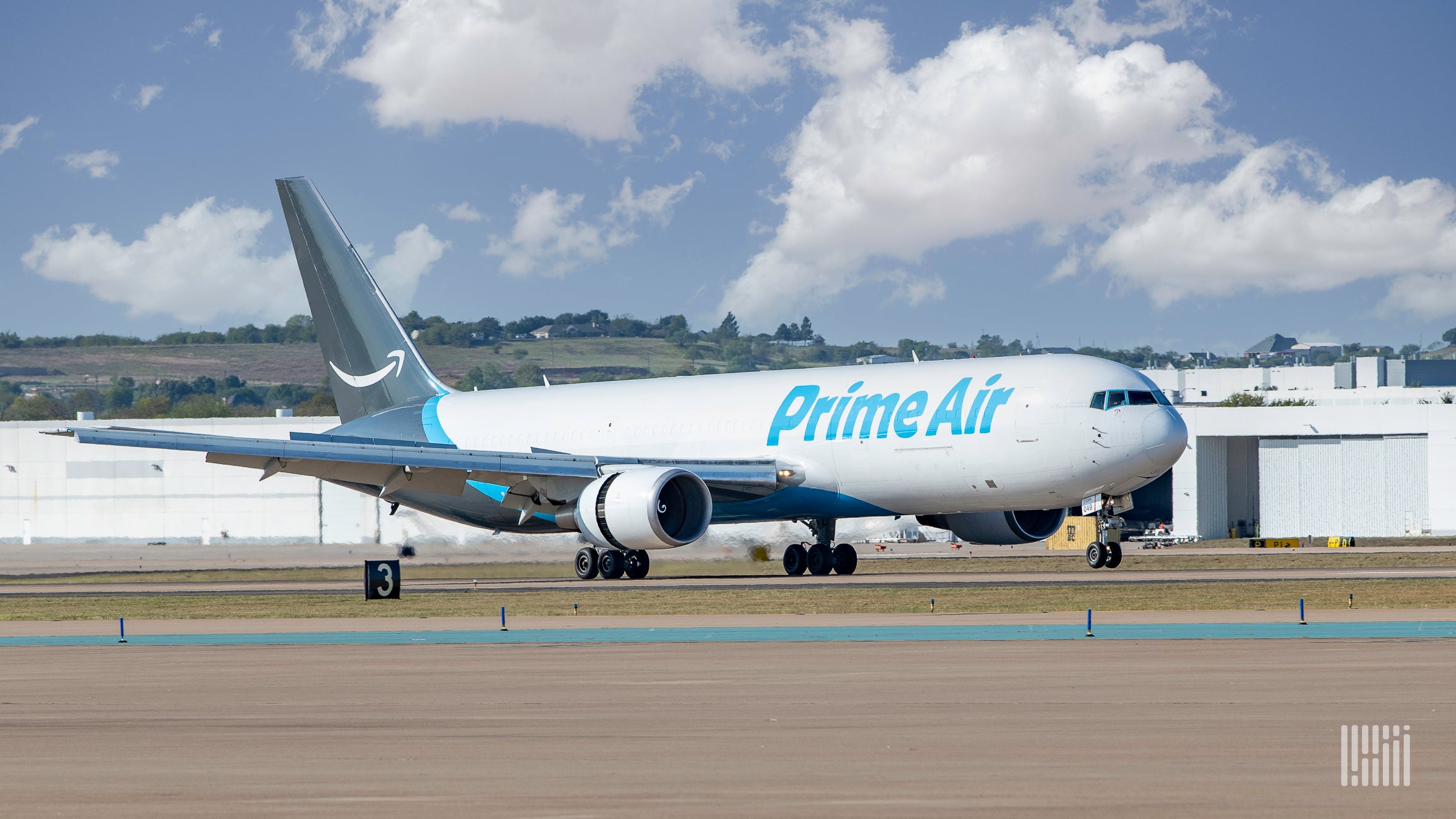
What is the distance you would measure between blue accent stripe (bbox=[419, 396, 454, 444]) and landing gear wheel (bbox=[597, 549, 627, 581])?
8.47m

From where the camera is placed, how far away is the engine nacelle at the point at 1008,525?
123ft

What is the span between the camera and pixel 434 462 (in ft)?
119

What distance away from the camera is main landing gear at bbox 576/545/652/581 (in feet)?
120

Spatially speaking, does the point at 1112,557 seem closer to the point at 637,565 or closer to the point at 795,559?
the point at 795,559

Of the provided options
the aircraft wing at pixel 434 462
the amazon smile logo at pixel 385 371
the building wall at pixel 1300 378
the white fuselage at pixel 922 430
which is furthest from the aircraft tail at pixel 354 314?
the building wall at pixel 1300 378

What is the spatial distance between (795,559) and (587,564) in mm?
4785

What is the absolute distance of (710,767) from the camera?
10859 millimetres

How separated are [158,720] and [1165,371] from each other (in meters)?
123

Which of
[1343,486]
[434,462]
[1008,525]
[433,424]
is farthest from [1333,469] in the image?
[434,462]

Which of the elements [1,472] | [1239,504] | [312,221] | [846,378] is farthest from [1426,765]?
[1,472]

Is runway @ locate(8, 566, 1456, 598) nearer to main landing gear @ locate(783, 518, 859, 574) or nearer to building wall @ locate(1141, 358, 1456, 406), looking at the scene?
main landing gear @ locate(783, 518, 859, 574)

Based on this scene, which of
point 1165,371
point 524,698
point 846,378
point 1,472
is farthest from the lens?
point 1165,371

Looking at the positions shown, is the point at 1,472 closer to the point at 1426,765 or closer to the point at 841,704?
the point at 841,704

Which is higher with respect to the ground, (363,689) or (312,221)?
(312,221)
